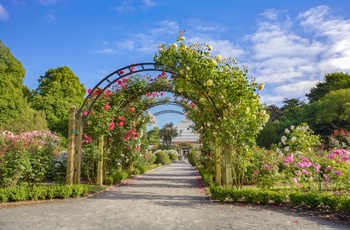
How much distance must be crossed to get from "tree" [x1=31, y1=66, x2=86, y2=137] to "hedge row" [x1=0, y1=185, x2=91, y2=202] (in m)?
22.2

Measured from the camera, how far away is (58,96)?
2947cm

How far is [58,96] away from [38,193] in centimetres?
2404

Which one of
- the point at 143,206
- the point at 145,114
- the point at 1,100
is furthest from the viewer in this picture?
the point at 1,100

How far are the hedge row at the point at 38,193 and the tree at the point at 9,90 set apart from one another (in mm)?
18266

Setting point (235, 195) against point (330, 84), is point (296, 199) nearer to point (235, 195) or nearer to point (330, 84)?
point (235, 195)

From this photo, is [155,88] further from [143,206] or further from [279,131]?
[279,131]

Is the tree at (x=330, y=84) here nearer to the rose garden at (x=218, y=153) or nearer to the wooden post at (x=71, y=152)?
the rose garden at (x=218, y=153)

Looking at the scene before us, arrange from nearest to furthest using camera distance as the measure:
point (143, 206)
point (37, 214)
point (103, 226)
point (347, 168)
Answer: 1. point (103, 226)
2. point (37, 214)
3. point (143, 206)
4. point (347, 168)

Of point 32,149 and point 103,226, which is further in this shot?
point 32,149

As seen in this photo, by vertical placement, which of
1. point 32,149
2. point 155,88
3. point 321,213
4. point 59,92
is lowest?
point 321,213

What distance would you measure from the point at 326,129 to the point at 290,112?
4892mm

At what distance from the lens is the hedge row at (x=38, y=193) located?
21.9 ft

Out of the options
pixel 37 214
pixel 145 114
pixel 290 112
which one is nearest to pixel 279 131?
pixel 290 112

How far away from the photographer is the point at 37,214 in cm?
552
